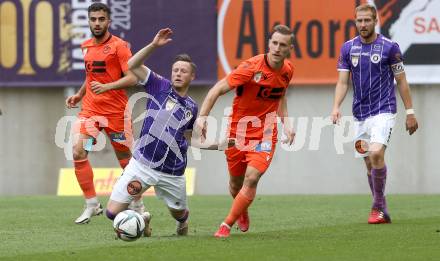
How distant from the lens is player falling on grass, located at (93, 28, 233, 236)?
10.0 metres

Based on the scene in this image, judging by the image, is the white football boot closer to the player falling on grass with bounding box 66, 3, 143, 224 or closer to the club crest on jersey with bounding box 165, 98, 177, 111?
the club crest on jersey with bounding box 165, 98, 177, 111

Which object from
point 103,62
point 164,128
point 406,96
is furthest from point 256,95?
point 103,62

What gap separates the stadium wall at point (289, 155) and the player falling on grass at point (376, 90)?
7.45 meters

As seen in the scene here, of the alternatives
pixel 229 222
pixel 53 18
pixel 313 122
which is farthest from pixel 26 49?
pixel 229 222

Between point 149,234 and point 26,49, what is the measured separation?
31.4 ft

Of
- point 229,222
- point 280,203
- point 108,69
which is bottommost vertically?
point 280,203

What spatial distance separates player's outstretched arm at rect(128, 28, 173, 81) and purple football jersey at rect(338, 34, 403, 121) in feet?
8.38

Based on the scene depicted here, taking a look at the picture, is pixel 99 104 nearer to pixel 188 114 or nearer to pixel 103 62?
pixel 103 62

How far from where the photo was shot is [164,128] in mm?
10109

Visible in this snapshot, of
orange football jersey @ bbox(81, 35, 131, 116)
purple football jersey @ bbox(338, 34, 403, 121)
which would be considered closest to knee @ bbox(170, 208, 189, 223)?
orange football jersey @ bbox(81, 35, 131, 116)

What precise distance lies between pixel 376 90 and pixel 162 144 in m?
2.74

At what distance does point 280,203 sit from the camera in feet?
50.2

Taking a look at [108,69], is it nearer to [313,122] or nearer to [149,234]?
[149,234]

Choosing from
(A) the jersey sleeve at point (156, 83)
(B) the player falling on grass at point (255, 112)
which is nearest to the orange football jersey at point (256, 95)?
(B) the player falling on grass at point (255, 112)
